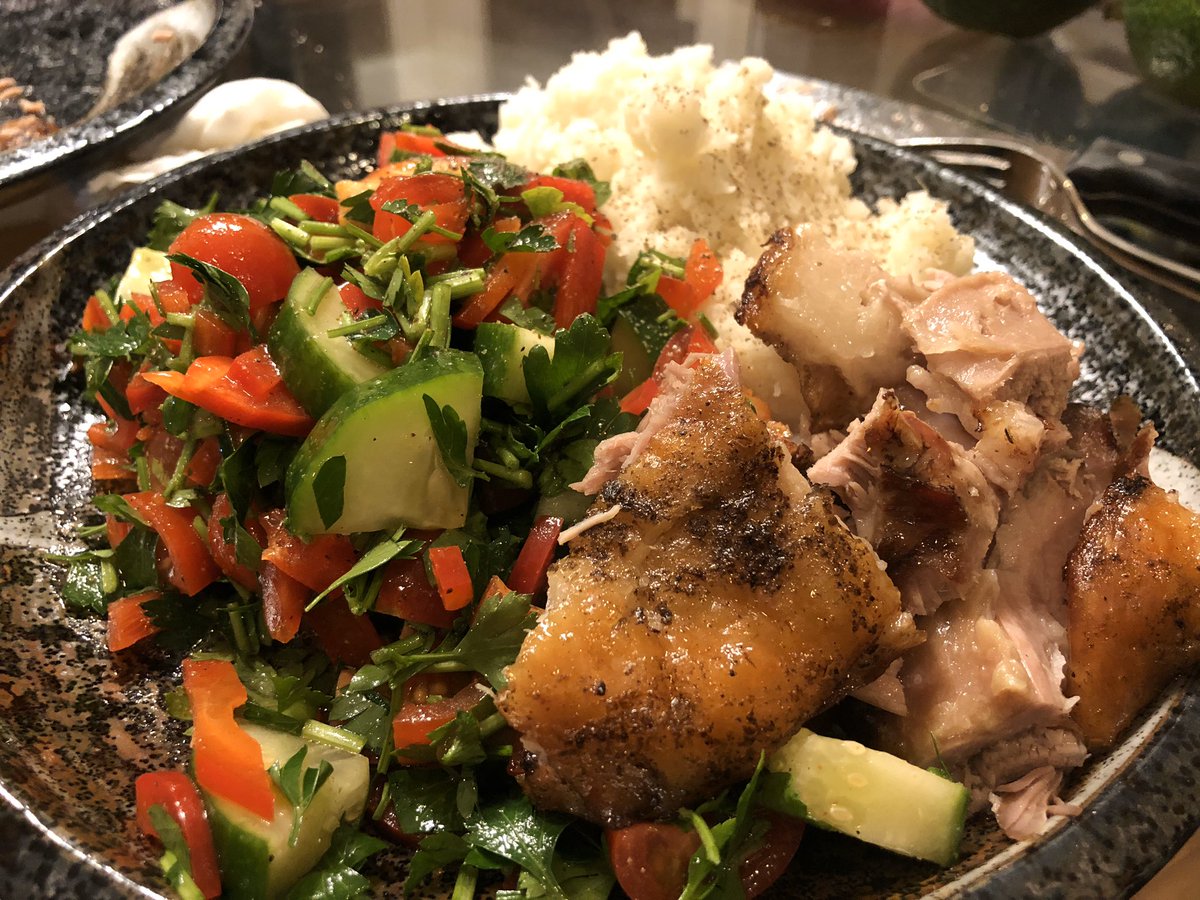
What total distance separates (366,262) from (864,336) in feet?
4.40

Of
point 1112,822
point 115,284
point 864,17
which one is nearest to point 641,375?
point 1112,822

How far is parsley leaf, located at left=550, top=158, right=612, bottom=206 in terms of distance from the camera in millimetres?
3143

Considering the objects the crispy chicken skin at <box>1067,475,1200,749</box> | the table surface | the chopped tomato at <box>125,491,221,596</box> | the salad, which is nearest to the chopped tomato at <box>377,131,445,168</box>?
the salad

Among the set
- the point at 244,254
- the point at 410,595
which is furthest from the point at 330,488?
the point at 244,254

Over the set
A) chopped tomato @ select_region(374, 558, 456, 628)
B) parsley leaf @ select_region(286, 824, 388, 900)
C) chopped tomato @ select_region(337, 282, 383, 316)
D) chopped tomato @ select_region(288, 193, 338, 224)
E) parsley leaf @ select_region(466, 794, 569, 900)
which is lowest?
parsley leaf @ select_region(286, 824, 388, 900)

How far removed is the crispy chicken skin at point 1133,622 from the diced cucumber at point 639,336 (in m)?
1.28

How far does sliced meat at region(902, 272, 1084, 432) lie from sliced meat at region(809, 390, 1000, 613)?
23 centimetres

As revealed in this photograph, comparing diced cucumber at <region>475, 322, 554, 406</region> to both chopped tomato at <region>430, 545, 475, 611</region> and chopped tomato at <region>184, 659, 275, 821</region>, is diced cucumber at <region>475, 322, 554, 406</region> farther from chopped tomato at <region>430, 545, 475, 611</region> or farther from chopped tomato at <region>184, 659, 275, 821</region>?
chopped tomato at <region>184, 659, 275, 821</region>

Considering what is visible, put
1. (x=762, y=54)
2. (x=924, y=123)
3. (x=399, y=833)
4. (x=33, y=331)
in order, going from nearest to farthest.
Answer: (x=399, y=833), (x=33, y=331), (x=924, y=123), (x=762, y=54)

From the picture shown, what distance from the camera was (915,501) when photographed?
1.98 meters

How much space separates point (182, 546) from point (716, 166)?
2.15 m

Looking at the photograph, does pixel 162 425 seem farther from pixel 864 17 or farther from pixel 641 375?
pixel 864 17

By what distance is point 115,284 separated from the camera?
3084 mm

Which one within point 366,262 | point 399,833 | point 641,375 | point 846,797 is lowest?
point 399,833
